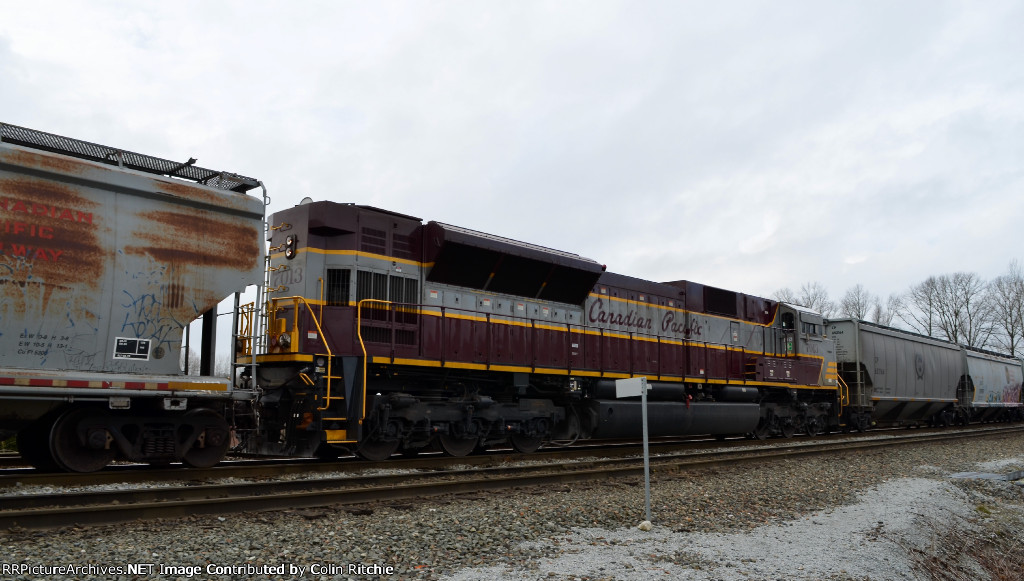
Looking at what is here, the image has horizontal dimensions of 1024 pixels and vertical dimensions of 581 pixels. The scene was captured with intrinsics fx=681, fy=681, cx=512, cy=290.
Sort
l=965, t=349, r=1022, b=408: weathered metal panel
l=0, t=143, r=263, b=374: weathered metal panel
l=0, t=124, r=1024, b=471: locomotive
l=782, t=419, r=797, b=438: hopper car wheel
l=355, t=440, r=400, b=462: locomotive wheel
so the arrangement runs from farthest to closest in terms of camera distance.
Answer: l=965, t=349, r=1022, b=408: weathered metal panel
l=782, t=419, r=797, b=438: hopper car wheel
l=355, t=440, r=400, b=462: locomotive wheel
l=0, t=124, r=1024, b=471: locomotive
l=0, t=143, r=263, b=374: weathered metal panel

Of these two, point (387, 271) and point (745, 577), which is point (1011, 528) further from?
point (387, 271)

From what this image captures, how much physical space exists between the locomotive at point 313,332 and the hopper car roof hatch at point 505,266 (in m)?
0.04

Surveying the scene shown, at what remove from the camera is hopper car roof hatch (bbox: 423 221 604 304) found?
1220 cm

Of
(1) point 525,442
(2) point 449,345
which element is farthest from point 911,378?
(2) point 449,345

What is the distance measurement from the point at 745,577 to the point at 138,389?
677cm

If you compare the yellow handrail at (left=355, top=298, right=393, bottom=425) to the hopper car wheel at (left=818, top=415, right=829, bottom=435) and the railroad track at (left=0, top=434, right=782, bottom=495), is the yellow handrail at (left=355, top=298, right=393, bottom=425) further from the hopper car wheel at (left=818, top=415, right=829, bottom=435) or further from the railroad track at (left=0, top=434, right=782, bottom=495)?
the hopper car wheel at (left=818, top=415, right=829, bottom=435)

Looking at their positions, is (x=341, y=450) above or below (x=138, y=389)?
below

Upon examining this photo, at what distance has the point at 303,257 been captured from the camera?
1110 cm

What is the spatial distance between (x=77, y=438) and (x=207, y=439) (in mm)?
1447

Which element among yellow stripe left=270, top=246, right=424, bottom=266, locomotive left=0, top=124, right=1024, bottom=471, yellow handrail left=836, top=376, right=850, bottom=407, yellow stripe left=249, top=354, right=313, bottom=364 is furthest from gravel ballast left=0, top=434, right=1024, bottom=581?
yellow handrail left=836, top=376, right=850, bottom=407

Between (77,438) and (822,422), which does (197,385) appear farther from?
(822,422)

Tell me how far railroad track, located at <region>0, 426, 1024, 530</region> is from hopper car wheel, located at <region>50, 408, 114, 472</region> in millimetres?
914

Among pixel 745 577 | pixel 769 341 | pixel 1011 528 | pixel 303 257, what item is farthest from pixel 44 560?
pixel 769 341

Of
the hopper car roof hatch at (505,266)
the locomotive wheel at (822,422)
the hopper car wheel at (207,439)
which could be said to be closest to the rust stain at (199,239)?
the hopper car wheel at (207,439)
